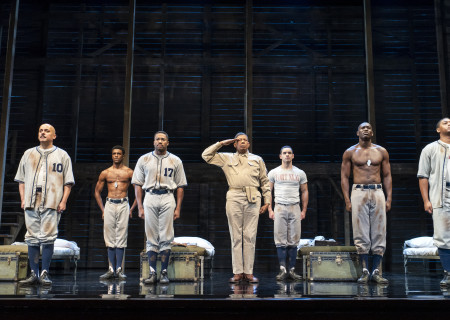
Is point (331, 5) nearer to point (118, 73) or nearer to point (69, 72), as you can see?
point (118, 73)

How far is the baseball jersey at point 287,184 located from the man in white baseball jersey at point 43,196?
310 centimetres

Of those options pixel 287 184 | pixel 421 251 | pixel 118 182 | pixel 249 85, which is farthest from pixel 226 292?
pixel 421 251

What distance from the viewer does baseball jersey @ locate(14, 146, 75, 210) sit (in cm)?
563

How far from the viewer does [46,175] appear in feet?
18.8

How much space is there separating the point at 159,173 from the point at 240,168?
1.10 meters

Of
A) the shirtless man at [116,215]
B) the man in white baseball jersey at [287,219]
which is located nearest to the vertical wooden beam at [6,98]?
the shirtless man at [116,215]

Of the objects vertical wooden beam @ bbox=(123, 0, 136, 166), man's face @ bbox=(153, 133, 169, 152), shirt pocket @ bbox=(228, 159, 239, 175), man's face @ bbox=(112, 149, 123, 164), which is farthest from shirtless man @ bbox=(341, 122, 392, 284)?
vertical wooden beam @ bbox=(123, 0, 136, 166)

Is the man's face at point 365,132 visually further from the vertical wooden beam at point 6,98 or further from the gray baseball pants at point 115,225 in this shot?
the vertical wooden beam at point 6,98

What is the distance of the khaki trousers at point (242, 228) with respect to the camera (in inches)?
245

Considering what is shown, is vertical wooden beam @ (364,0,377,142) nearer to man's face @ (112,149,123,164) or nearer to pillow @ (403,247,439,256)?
pillow @ (403,247,439,256)

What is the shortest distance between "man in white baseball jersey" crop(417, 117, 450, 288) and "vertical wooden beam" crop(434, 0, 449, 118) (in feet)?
20.3

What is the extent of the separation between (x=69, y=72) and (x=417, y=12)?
33.4 feet

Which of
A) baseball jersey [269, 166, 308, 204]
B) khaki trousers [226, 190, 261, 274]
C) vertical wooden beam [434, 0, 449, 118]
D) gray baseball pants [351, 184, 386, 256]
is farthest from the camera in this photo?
vertical wooden beam [434, 0, 449, 118]

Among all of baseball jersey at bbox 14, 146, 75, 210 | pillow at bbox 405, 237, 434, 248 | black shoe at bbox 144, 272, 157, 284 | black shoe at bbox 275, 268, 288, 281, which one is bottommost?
black shoe at bbox 275, 268, 288, 281
